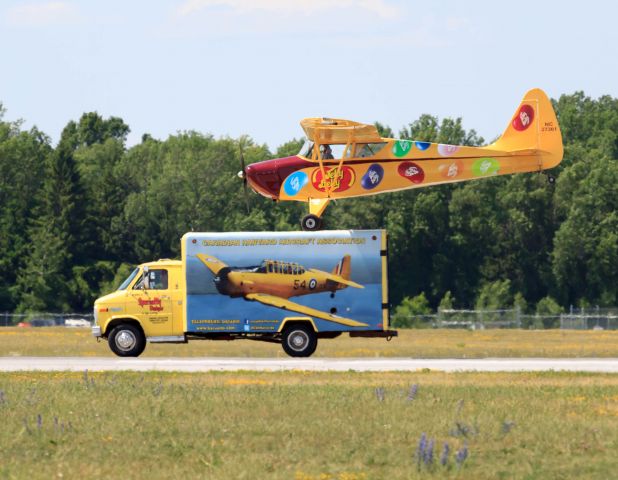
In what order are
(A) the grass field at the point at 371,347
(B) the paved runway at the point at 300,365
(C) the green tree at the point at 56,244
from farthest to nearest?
(C) the green tree at the point at 56,244
(A) the grass field at the point at 371,347
(B) the paved runway at the point at 300,365

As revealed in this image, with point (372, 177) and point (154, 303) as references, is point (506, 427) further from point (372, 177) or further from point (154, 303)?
point (372, 177)

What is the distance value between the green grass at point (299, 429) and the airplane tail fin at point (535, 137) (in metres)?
14.6

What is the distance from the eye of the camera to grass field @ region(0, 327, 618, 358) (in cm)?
4138

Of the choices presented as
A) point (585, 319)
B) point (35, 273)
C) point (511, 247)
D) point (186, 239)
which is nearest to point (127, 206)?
point (35, 273)

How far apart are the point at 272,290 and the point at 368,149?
689cm

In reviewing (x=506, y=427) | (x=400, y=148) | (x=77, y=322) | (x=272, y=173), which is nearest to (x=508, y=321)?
(x=77, y=322)

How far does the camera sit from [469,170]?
39125 mm

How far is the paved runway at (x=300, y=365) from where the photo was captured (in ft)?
101

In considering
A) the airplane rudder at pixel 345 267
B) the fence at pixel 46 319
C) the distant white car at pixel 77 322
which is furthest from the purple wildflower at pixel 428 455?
the fence at pixel 46 319

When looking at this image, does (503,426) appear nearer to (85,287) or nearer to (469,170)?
(469,170)

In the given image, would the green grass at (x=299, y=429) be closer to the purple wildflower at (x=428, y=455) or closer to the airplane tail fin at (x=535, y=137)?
the purple wildflower at (x=428, y=455)

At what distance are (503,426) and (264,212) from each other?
83.3 m

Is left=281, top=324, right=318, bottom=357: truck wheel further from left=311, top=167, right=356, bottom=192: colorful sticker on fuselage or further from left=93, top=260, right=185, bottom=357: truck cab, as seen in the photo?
left=311, top=167, right=356, bottom=192: colorful sticker on fuselage

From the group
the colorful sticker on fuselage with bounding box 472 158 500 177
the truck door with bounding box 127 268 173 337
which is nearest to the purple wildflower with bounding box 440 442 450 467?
the truck door with bounding box 127 268 173 337
